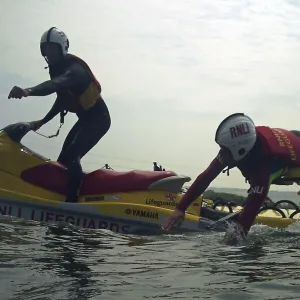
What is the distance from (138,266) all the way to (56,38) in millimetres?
3476

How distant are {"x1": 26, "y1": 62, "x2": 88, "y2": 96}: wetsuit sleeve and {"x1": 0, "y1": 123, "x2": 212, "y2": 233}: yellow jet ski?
26.4 inches

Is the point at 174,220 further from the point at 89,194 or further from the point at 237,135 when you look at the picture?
the point at 89,194

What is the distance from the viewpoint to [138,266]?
3.92 metres

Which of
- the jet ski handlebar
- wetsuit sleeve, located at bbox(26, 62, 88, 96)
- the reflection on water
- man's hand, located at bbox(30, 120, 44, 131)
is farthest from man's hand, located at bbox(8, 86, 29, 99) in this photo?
the reflection on water

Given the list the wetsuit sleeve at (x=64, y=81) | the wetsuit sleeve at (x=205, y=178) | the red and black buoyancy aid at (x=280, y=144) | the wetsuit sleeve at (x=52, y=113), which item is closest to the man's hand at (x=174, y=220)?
the wetsuit sleeve at (x=205, y=178)

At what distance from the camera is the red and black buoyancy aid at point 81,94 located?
6562 millimetres

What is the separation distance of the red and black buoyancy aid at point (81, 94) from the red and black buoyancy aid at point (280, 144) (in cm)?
201

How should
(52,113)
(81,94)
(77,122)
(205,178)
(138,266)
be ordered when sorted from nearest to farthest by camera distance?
(138,266)
(205,178)
(81,94)
(77,122)
(52,113)

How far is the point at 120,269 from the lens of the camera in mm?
3783

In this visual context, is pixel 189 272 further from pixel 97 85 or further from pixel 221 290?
pixel 97 85

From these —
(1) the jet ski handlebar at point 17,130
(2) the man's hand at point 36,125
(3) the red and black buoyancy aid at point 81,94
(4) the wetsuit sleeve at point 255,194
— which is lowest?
(4) the wetsuit sleeve at point 255,194

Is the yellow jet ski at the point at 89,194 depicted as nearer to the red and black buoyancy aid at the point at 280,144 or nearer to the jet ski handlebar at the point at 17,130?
the jet ski handlebar at the point at 17,130

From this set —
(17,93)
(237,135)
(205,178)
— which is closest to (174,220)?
(205,178)

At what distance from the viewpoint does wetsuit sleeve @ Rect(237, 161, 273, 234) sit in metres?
5.43
